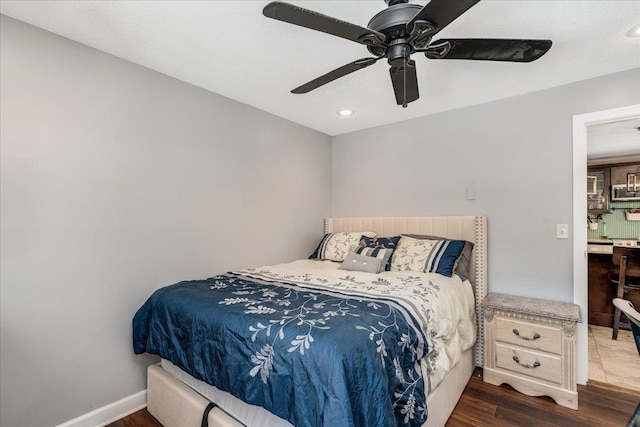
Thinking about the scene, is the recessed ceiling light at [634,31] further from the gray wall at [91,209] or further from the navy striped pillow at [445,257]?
the gray wall at [91,209]

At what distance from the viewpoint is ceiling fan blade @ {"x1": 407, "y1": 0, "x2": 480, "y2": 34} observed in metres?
1.12

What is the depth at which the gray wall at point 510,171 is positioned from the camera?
2.49m

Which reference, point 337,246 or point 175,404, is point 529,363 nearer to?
point 337,246

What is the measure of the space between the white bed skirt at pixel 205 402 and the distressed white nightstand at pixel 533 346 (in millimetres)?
406

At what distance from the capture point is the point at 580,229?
Answer: 7.99 ft

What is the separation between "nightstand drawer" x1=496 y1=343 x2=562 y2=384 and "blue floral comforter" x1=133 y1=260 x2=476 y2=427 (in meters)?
0.84

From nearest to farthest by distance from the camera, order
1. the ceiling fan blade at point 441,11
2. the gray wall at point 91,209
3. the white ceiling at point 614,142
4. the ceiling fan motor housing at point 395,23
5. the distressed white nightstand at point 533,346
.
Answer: the ceiling fan blade at point 441,11
the ceiling fan motor housing at point 395,23
the gray wall at point 91,209
the distressed white nightstand at point 533,346
the white ceiling at point 614,142

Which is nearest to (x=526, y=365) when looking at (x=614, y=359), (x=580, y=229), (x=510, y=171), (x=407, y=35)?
(x=580, y=229)

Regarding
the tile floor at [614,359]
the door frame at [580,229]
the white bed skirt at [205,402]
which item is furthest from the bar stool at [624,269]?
the white bed skirt at [205,402]

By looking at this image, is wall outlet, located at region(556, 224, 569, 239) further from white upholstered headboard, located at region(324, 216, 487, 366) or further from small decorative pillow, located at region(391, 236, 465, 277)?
small decorative pillow, located at region(391, 236, 465, 277)

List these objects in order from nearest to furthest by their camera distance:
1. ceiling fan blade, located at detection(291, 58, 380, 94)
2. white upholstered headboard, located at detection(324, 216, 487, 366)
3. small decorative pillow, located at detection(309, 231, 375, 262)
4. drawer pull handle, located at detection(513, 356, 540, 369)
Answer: ceiling fan blade, located at detection(291, 58, 380, 94) < drawer pull handle, located at detection(513, 356, 540, 369) < white upholstered headboard, located at detection(324, 216, 487, 366) < small decorative pillow, located at detection(309, 231, 375, 262)

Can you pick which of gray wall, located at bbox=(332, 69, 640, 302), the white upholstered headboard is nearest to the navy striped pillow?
the white upholstered headboard

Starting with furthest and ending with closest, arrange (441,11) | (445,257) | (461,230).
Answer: (461,230)
(445,257)
(441,11)

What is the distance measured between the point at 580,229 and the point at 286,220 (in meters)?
2.64
